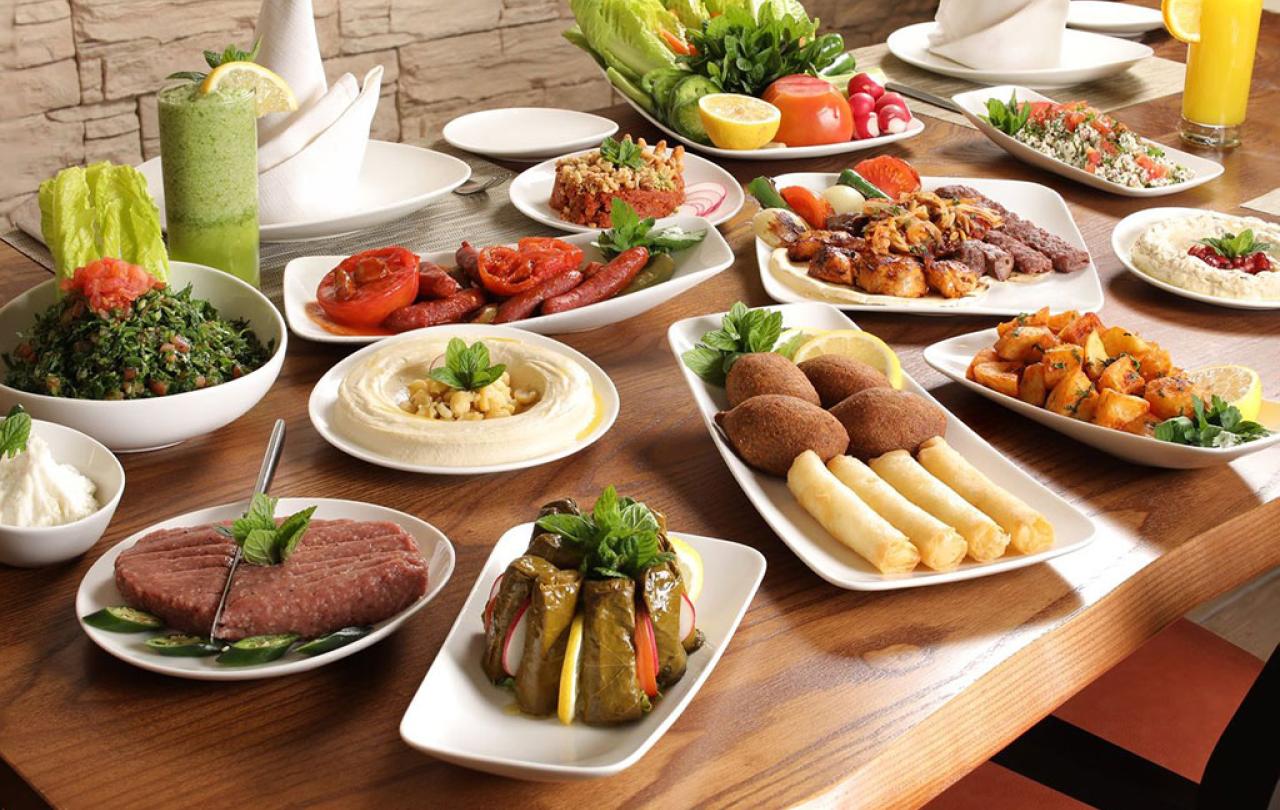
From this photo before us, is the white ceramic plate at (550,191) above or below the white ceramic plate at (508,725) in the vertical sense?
above

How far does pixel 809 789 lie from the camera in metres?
1.05

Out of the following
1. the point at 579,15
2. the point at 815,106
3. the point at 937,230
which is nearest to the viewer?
the point at 937,230

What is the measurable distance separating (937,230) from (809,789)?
4.02ft

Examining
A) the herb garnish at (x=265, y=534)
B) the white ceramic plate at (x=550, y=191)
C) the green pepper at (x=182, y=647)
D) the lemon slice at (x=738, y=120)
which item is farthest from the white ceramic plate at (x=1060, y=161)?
the green pepper at (x=182, y=647)

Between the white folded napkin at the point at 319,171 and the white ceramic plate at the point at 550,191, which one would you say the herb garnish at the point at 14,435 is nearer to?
the white folded napkin at the point at 319,171

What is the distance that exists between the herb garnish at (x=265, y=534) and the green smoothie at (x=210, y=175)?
0.80 metres

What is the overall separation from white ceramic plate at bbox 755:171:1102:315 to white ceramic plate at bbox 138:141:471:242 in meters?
0.59

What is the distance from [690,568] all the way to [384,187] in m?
1.38

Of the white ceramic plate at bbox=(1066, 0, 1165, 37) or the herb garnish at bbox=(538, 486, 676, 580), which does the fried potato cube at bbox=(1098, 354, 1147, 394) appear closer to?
the herb garnish at bbox=(538, 486, 676, 580)

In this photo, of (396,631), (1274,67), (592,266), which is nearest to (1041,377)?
(592,266)

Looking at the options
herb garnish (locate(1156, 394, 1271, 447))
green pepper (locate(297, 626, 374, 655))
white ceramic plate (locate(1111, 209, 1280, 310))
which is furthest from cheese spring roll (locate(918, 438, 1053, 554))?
white ceramic plate (locate(1111, 209, 1280, 310))

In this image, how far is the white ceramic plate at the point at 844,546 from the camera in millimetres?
1277

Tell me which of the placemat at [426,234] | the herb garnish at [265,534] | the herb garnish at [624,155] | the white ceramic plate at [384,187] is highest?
the herb garnish at [624,155]

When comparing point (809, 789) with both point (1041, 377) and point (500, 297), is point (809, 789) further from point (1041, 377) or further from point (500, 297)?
point (500, 297)
